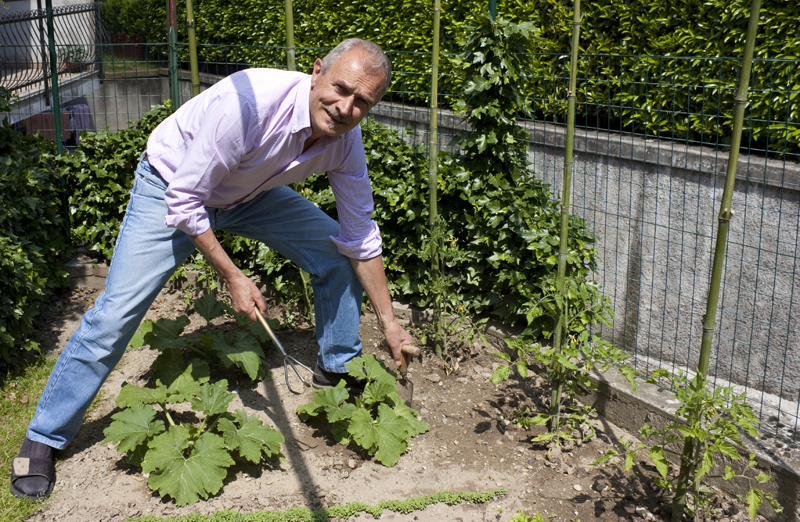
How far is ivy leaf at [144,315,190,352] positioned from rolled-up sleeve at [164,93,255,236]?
108 centimetres

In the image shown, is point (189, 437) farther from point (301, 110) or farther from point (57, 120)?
point (57, 120)

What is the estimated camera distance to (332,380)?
11.2ft

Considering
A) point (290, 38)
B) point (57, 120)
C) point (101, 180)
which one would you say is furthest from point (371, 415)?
point (57, 120)

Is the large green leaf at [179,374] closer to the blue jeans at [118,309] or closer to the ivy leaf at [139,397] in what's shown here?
the ivy leaf at [139,397]

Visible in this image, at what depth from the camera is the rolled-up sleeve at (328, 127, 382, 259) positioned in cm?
298

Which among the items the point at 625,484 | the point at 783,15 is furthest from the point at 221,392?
the point at 783,15

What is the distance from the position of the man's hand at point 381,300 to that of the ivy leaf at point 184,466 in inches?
33.5

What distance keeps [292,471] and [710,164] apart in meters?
2.86

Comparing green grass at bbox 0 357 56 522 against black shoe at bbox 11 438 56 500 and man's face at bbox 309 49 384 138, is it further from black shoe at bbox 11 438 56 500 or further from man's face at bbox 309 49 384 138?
man's face at bbox 309 49 384 138

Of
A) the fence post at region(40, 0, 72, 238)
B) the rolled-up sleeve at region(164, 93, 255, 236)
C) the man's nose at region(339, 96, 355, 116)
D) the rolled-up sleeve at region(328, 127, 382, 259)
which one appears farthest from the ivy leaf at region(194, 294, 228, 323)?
the fence post at region(40, 0, 72, 238)

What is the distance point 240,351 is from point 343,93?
148cm

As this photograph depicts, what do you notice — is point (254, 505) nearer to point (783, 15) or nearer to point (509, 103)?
point (509, 103)

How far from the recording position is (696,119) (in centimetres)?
416

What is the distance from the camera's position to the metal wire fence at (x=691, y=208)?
3.65m
